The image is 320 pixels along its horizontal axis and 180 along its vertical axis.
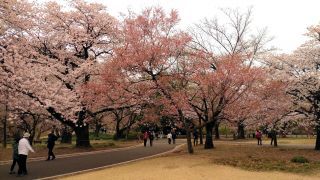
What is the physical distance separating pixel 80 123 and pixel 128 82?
10074mm

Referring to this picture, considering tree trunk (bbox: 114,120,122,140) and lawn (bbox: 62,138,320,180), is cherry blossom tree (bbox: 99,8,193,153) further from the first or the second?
tree trunk (bbox: 114,120,122,140)

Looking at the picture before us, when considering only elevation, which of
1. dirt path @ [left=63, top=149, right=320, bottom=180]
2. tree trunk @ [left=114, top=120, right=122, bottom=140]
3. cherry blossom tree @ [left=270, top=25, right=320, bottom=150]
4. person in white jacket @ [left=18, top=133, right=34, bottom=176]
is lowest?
dirt path @ [left=63, top=149, right=320, bottom=180]

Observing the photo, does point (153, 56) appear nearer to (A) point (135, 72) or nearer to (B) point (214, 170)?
(A) point (135, 72)

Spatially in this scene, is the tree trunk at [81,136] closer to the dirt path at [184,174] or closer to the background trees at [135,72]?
the background trees at [135,72]

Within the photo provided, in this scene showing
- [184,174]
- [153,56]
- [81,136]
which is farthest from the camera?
[81,136]

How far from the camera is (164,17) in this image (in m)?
24.2

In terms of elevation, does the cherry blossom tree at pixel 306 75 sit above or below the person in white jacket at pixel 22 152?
above

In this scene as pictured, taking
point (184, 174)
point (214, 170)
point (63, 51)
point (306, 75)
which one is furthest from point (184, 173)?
point (63, 51)

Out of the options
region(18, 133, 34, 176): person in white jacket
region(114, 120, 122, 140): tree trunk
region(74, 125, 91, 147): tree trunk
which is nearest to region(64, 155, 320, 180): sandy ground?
region(18, 133, 34, 176): person in white jacket

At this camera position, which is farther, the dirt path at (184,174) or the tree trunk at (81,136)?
the tree trunk at (81,136)

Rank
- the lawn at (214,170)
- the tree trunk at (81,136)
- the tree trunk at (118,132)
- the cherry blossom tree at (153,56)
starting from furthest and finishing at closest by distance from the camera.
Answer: the tree trunk at (118,132) → the tree trunk at (81,136) → the cherry blossom tree at (153,56) → the lawn at (214,170)

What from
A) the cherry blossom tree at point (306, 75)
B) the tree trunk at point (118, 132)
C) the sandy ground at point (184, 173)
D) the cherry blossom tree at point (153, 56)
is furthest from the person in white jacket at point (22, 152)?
the tree trunk at point (118, 132)

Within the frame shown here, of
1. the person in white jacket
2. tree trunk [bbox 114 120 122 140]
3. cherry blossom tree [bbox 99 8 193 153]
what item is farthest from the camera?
tree trunk [bbox 114 120 122 140]

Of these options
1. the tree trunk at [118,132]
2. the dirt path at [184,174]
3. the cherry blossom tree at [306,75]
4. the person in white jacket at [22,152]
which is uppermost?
the cherry blossom tree at [306,75]
